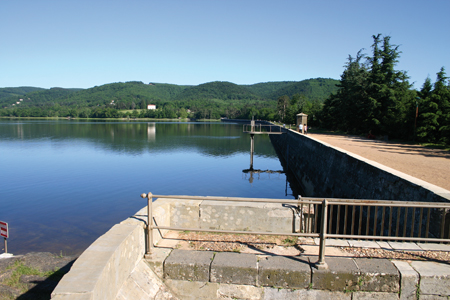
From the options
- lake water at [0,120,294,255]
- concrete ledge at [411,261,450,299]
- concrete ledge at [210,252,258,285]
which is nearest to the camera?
concrete ledge at [411,261,450,299]

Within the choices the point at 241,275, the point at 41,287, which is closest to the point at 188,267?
the point at 241,275

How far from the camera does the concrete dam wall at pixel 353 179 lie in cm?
746

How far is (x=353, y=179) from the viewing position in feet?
39.7

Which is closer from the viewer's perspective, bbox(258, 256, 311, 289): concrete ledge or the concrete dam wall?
bbox(258, 256, 311, 289): concrete ledge

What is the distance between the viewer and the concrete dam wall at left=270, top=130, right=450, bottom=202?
7464mm

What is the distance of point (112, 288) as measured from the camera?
4.02m

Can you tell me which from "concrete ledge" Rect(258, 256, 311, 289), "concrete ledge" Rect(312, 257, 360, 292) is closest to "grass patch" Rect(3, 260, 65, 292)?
"concrete ledge" Rect(258, 256, 311, 289)

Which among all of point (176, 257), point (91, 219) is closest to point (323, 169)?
point (91, 219)

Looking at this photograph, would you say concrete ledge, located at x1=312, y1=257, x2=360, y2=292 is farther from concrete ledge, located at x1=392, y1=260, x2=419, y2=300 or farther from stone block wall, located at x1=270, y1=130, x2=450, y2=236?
stone block wall, located at x1=270, y1=130, x2=450, y2=236

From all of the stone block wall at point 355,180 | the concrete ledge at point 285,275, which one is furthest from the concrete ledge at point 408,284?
the stone block wall at point 355,180

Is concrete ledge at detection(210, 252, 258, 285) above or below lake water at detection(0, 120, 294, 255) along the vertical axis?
above

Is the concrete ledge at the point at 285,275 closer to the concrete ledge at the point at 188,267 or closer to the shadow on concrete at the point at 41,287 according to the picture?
the concrete ledge at the point at 188,267

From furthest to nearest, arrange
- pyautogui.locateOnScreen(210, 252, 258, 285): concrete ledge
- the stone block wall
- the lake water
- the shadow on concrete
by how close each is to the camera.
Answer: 1. the lake water
2. the stone block wall
3. the shadow on concrete
4. pyautogui.locateOnScreen(210, 252, 258, 285): concrete ledge

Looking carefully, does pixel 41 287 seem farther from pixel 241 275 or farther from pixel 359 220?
pixel 359 220
